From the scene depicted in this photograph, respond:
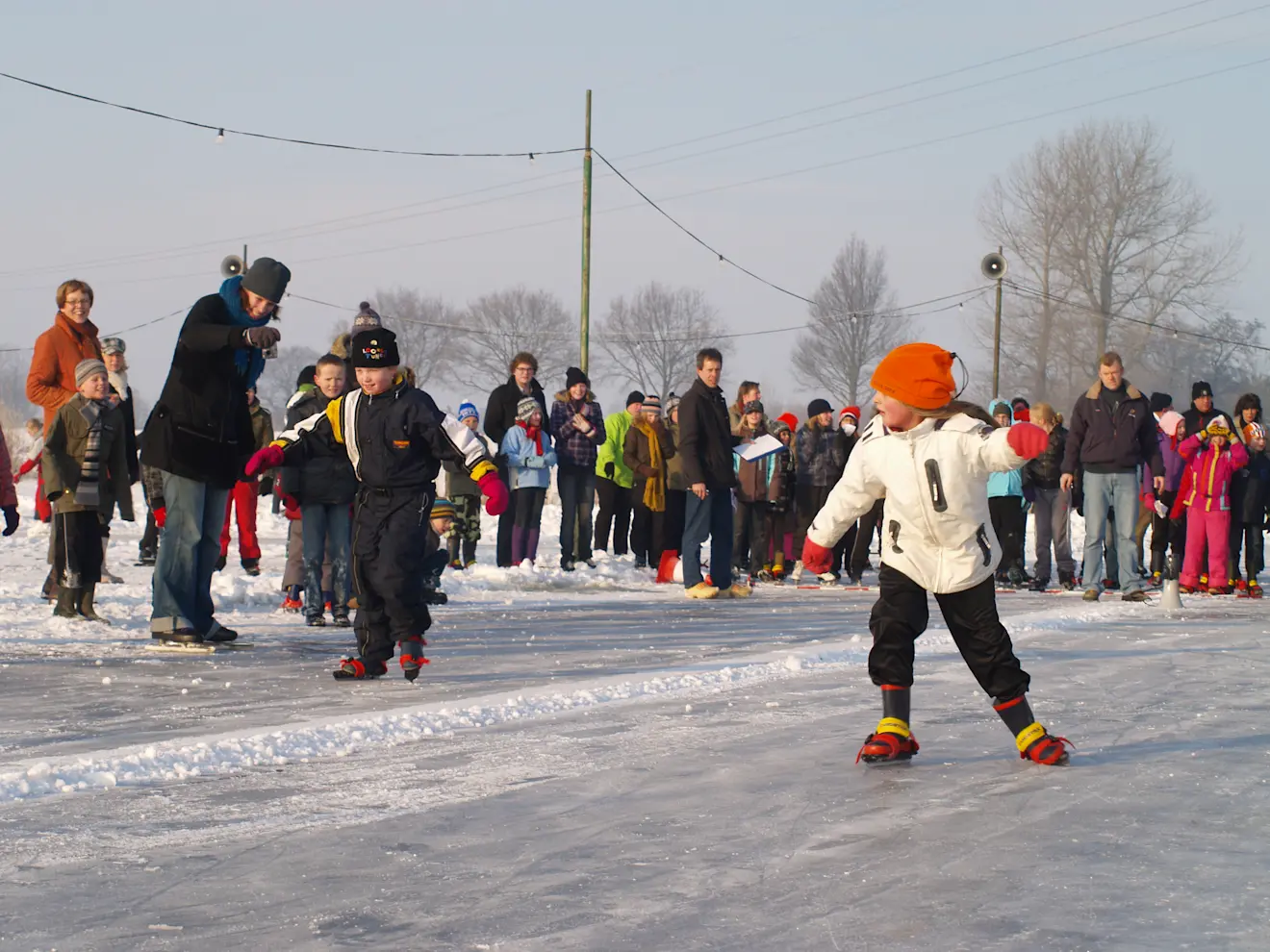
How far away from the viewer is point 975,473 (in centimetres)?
599

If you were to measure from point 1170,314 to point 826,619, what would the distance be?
56357 millimetres

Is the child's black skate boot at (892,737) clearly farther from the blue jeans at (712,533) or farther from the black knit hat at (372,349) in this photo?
the blue jeans at (712,533)

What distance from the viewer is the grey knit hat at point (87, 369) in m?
10.6

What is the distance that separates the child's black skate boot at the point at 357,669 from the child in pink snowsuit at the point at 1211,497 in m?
10.8

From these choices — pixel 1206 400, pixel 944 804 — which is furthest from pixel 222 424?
pixel 1206 400

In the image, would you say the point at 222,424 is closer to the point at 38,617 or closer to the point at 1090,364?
the point at 38,617

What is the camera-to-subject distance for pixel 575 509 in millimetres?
16906

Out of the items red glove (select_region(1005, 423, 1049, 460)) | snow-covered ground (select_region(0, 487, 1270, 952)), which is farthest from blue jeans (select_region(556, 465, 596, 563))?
red glove (select_region(1005, 423, 1049, 460))

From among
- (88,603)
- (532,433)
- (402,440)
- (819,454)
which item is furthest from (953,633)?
(819,454)

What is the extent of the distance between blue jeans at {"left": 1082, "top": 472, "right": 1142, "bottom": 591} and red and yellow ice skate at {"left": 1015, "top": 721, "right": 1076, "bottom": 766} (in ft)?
28.3

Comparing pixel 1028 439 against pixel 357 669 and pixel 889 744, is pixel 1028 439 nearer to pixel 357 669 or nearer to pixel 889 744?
pixel 889 744

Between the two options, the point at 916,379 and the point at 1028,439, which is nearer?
the point at 1028,439

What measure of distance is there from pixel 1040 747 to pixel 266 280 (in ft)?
17.5

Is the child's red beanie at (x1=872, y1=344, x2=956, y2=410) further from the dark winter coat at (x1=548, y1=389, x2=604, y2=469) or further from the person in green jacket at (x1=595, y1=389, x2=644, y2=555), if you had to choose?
the person in green jacket at (x1=595, y1=389, x2=644, y2=555)
